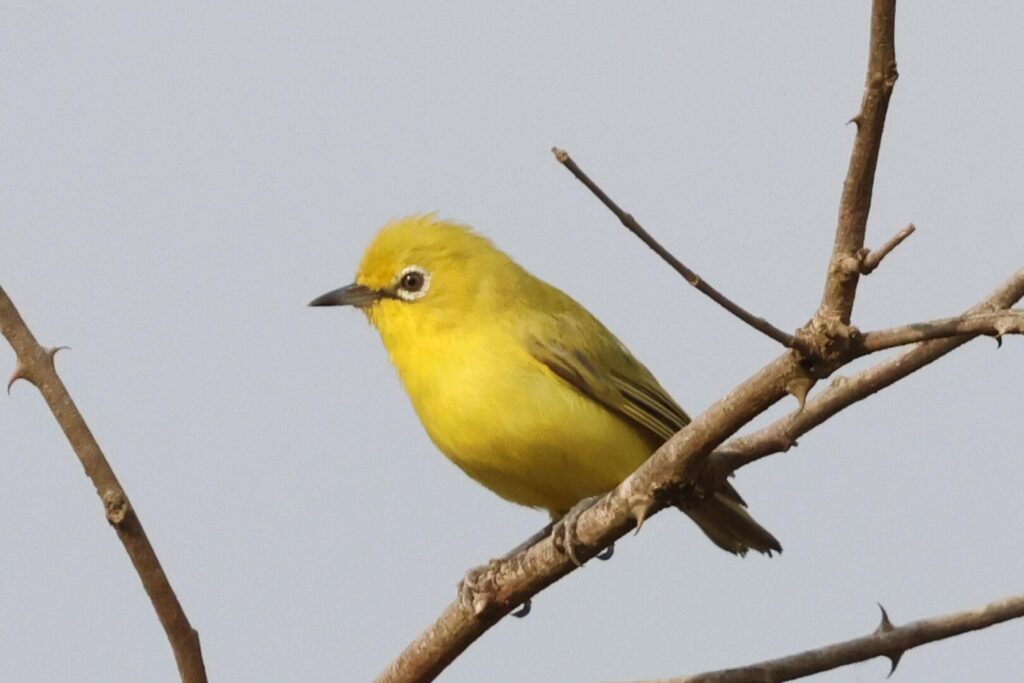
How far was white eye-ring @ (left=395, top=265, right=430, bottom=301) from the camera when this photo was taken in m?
7.74

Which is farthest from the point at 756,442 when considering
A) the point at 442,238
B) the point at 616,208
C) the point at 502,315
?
the point at 442,238

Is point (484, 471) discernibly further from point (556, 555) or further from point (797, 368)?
point (797, 368)

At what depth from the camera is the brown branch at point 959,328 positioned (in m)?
3.12

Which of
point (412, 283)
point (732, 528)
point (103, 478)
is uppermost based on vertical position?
point (412, 283)

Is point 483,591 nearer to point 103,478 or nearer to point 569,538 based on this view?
point 569,538

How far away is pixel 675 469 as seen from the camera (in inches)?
167

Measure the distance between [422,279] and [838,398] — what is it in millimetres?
3561

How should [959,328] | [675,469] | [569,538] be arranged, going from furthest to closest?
[569,538]
[675,469]
[959,328]

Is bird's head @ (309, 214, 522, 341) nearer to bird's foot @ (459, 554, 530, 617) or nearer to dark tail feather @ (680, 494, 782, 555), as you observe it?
dark tail feather @ (680, 494, 782, 555)

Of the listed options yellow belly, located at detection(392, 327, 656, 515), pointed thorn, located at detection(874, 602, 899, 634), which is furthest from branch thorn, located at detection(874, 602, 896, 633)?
yellow belly, located at detection(392, 327, 656, 515)

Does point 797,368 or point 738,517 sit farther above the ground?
point 738,517

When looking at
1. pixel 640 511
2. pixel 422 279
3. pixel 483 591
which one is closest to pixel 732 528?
pixel 422 279

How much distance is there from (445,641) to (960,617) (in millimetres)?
1692

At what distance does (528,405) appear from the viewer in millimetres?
6941
